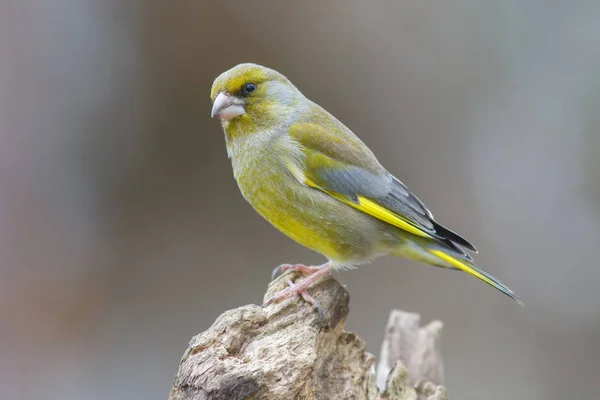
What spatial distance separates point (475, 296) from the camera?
579 centimetres

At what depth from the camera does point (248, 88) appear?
9.78 ft

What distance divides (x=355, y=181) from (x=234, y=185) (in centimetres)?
310

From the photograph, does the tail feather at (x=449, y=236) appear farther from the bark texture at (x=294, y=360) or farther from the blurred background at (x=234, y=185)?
the blurred background at (x=234, y=185)

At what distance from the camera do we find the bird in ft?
9.53

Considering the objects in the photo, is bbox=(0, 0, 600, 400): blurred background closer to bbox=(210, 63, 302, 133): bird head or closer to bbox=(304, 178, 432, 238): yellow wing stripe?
bbox=(304, 178, 432, 238): yellow wing stripe

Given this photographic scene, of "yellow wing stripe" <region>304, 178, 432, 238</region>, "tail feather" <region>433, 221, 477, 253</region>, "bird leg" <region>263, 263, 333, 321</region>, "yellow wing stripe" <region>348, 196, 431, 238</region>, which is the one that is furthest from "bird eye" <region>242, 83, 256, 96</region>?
"tail feather" <region>433, 221, 477, 253</region>

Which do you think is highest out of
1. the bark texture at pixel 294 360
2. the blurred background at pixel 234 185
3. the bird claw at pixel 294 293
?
the blurred background at pixel 234 185

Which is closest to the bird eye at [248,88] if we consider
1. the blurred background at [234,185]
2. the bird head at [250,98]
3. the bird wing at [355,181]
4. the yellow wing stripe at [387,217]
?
the bird head at [250,98]

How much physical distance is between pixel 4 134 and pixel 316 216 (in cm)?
363

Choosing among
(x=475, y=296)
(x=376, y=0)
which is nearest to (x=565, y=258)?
(x=475, y=296)

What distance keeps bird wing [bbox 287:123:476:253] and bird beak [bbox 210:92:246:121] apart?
27 centimetres

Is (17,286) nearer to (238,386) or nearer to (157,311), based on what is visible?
(157,311)

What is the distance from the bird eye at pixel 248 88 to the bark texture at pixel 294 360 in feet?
2.93

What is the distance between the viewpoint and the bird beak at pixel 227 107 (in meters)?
2.87
